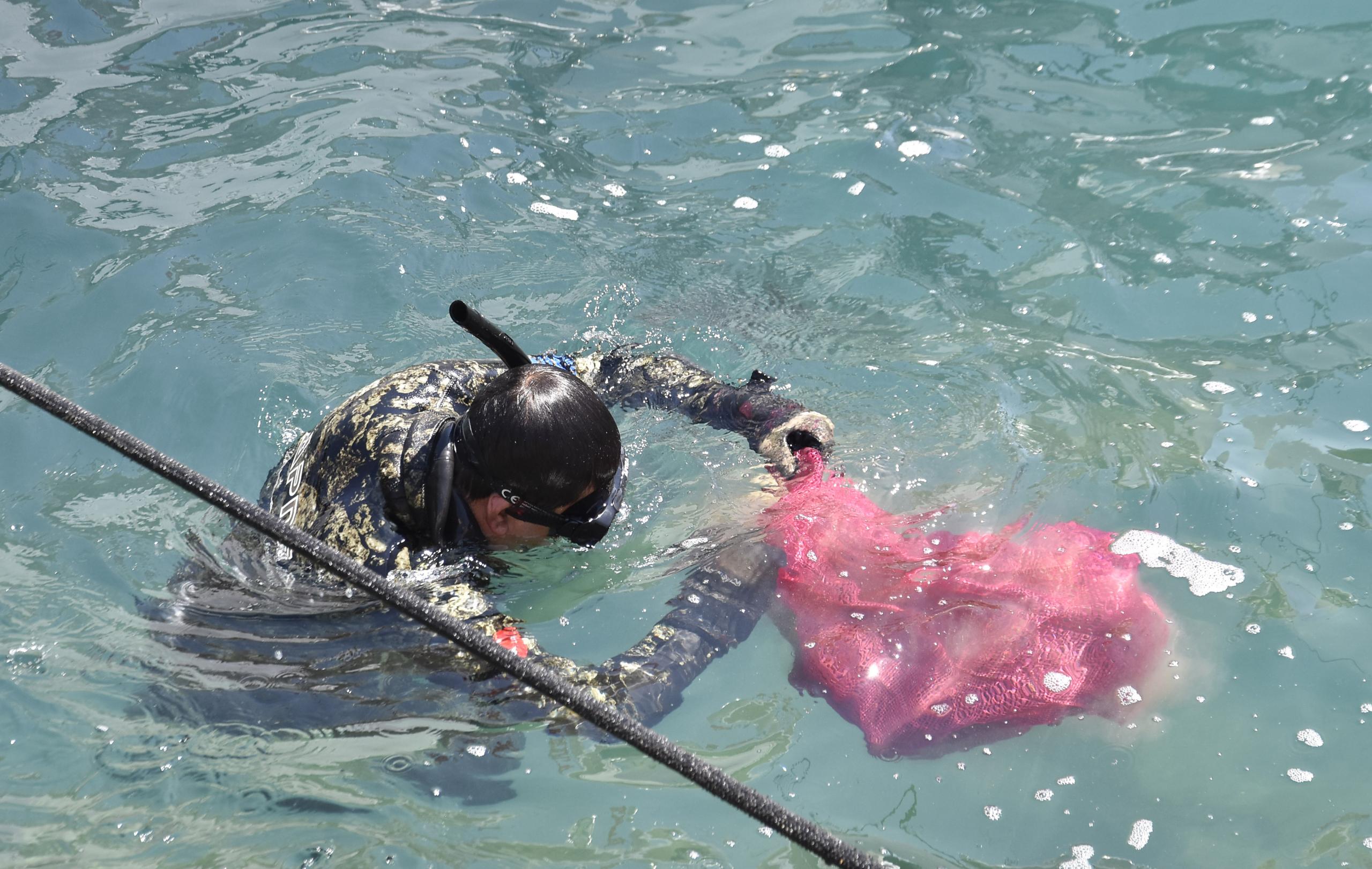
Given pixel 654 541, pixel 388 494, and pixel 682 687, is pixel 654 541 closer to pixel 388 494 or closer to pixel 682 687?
pixel 682 687

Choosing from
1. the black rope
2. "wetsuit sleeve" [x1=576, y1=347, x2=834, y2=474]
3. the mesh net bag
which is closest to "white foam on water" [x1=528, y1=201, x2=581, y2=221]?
"wetsuit sleeve" [x1=576, y1=347, x2=834, y2=474]

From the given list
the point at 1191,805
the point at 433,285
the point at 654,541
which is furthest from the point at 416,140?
the point at 1191,805

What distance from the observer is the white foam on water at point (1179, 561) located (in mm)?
3021

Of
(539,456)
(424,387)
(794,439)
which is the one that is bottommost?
(794,439)

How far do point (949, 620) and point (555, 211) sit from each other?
2.80m

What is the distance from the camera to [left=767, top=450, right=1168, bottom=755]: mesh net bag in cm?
269

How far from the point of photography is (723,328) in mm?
4324

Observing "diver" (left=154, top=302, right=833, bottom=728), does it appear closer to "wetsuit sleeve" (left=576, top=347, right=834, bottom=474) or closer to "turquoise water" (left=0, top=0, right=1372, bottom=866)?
"wetsuit sleeve" (left=576, top=347, right=834, bottom=474)

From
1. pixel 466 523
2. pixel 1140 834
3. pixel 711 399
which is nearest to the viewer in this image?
pixel 1140 834

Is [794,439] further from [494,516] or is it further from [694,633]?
[494,516]

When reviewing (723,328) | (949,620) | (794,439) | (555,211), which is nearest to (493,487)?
(794,439)

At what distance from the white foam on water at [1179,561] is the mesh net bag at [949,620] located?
2.6 inches

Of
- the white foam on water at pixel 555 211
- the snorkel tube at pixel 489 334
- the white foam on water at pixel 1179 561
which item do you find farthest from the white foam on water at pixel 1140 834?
the white foam on water at pixel 555 211

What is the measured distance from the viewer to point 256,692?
2775mm
